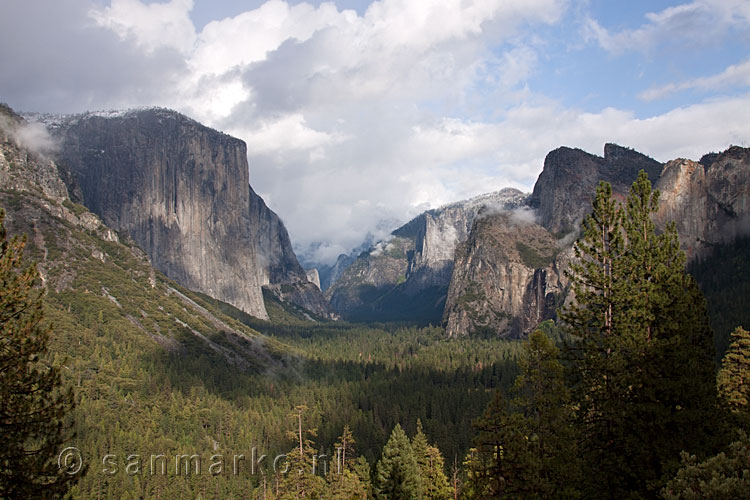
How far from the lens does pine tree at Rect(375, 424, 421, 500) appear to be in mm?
47844

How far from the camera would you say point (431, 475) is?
4997cm

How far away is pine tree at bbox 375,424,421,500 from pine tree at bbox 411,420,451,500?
0.98m

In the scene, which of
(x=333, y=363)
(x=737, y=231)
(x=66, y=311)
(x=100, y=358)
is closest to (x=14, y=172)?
(x=66, y=311)

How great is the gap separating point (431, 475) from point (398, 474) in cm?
367

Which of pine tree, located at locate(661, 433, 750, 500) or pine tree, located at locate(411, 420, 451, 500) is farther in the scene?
pine tree, located at locate(411, 420, 451, 500)

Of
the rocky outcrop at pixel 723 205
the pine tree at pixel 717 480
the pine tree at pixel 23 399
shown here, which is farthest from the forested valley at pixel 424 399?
the rocky outcrop at pixel 723 205

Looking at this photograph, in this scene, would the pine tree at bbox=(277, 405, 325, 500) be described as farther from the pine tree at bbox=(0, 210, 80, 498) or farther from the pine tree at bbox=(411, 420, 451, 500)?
the pine tree at bbox=(411, 420, 451, 500)

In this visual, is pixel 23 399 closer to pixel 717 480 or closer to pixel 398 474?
pixel 717 480

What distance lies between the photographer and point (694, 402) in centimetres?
2350

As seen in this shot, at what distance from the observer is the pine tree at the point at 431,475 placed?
47.5 meters

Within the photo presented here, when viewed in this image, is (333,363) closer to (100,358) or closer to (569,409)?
(100,358)

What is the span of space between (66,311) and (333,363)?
247ft

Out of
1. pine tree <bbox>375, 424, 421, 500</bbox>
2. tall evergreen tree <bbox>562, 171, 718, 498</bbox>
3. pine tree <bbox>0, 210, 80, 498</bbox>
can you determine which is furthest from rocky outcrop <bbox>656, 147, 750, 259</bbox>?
pine tree <bbox>0, 210, 80, 498</bbox>

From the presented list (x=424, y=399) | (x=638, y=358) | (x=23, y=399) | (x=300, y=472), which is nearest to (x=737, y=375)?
(x=638, y=358)
